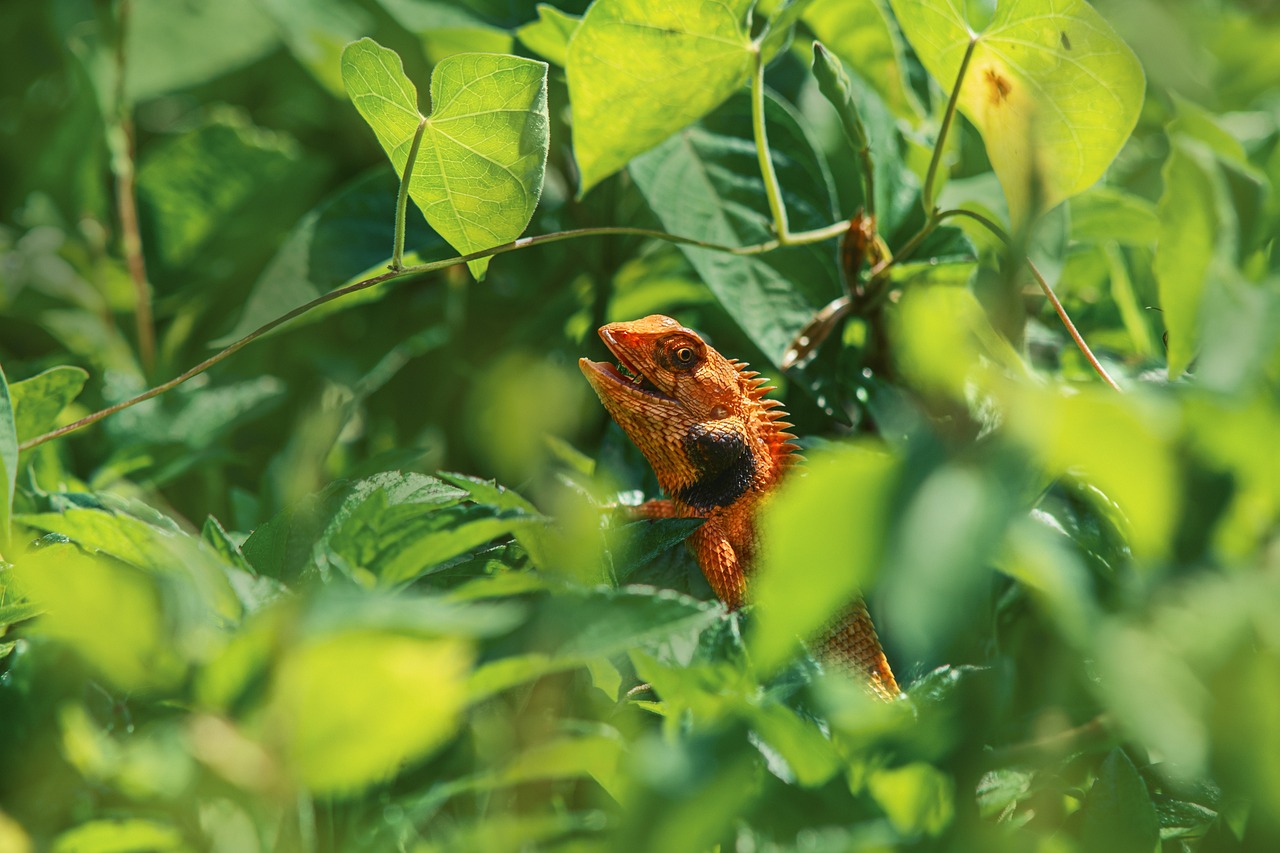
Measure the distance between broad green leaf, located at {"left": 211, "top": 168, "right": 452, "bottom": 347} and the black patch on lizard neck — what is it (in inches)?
17.8

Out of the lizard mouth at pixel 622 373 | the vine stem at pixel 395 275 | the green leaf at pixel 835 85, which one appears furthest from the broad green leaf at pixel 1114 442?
the lizard mouth at pixel 622 373

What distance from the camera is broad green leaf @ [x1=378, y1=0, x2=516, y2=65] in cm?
143

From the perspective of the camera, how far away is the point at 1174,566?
619 millimetres

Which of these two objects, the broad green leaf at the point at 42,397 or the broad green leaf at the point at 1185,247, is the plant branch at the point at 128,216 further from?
the broad green leaf at the point at 1185,247

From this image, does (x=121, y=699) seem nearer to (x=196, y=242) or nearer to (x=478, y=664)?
(x=478, y=664)

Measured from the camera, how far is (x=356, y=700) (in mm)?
491

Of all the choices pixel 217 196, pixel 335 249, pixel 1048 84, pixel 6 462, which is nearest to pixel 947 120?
pixel 1048 84

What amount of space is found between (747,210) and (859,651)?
22.0 inches

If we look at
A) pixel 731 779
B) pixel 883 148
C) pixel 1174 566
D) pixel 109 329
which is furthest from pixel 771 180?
pixel 109 329

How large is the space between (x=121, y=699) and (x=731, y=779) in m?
0.50

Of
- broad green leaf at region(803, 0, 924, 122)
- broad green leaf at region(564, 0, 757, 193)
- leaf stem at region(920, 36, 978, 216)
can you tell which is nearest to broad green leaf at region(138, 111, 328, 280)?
broad green leaf at region(564, 0, 757, 193)

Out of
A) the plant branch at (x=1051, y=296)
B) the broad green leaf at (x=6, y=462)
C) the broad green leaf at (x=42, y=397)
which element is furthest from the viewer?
the broad green leaf at (x=42, y=397)

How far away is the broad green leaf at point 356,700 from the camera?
1.57 feet

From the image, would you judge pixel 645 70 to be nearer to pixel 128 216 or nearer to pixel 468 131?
pixel 468 131
